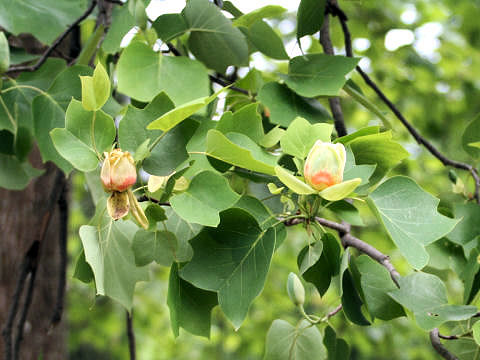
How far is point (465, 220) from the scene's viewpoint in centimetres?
87

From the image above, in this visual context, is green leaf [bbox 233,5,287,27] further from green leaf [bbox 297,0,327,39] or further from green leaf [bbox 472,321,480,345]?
green leaf [bbox 472,321,480,345]

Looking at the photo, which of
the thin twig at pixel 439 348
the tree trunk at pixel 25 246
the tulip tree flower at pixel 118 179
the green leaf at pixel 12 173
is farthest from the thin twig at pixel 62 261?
the thin twig at pixel 439 348

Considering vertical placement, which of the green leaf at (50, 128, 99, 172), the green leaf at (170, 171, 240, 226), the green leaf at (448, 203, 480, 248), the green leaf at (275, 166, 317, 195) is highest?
the green leaf at (275, 166, 317, 195)

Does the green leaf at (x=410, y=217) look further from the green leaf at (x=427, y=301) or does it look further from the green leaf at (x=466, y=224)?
the green leaf at (x=466, y=224)

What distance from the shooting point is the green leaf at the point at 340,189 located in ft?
1.73

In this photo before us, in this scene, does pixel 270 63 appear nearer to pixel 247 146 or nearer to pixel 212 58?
pixel 212 58

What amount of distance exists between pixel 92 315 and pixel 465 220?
358 centimetres

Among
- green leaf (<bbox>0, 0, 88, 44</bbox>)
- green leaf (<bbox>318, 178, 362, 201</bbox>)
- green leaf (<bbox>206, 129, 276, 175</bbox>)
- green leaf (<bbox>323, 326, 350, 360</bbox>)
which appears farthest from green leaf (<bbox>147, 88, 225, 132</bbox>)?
green leaf (<bbox>0, 0, 88, 44</bbox>)

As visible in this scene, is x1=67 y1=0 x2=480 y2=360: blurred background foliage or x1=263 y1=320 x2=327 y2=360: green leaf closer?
x1=263 y1=320 x2=327 y2=360: green leaf

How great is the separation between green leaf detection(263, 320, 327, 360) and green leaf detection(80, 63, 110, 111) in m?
0.45

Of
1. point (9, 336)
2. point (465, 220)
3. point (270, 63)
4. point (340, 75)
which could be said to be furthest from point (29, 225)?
point (270, 63)

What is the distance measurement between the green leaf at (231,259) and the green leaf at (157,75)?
0.76ft

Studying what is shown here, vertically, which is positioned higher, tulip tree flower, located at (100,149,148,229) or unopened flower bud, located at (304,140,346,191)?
unopened flower bud, located at (304,140,346,191)

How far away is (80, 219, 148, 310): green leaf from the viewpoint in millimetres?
689
